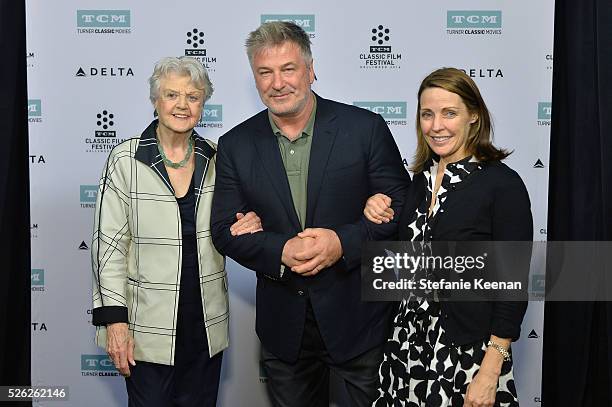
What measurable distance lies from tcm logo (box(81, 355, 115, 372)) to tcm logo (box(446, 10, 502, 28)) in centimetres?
222

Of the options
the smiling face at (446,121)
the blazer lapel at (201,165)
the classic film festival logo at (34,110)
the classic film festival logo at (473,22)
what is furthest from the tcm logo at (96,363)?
the classic film festival logo at (473,22)

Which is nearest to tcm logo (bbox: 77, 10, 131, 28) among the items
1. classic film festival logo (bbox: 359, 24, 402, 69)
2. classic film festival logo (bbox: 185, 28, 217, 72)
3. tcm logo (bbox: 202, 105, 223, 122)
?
classic film festival logo (bbox: 185, 28, 217, 72)

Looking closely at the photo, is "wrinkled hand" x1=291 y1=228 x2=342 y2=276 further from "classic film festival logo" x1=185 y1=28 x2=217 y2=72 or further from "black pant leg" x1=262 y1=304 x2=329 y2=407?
"classic film festival logo" x1=185 y1=28 x2=217 y2=72

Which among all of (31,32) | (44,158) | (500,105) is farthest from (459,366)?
(31,32)

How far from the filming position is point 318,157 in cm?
207

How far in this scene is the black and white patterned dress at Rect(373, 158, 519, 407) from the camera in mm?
1850

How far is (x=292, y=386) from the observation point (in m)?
2.18

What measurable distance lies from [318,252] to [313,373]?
45 centimetres

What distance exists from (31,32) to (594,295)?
109 inches

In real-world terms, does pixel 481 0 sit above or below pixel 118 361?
above

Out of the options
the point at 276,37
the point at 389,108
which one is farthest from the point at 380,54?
the point at 276,37

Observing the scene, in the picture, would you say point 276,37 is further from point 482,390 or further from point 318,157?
point 482,390

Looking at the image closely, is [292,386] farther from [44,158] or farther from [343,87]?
[44,158]

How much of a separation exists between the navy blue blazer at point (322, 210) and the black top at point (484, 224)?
240mm
